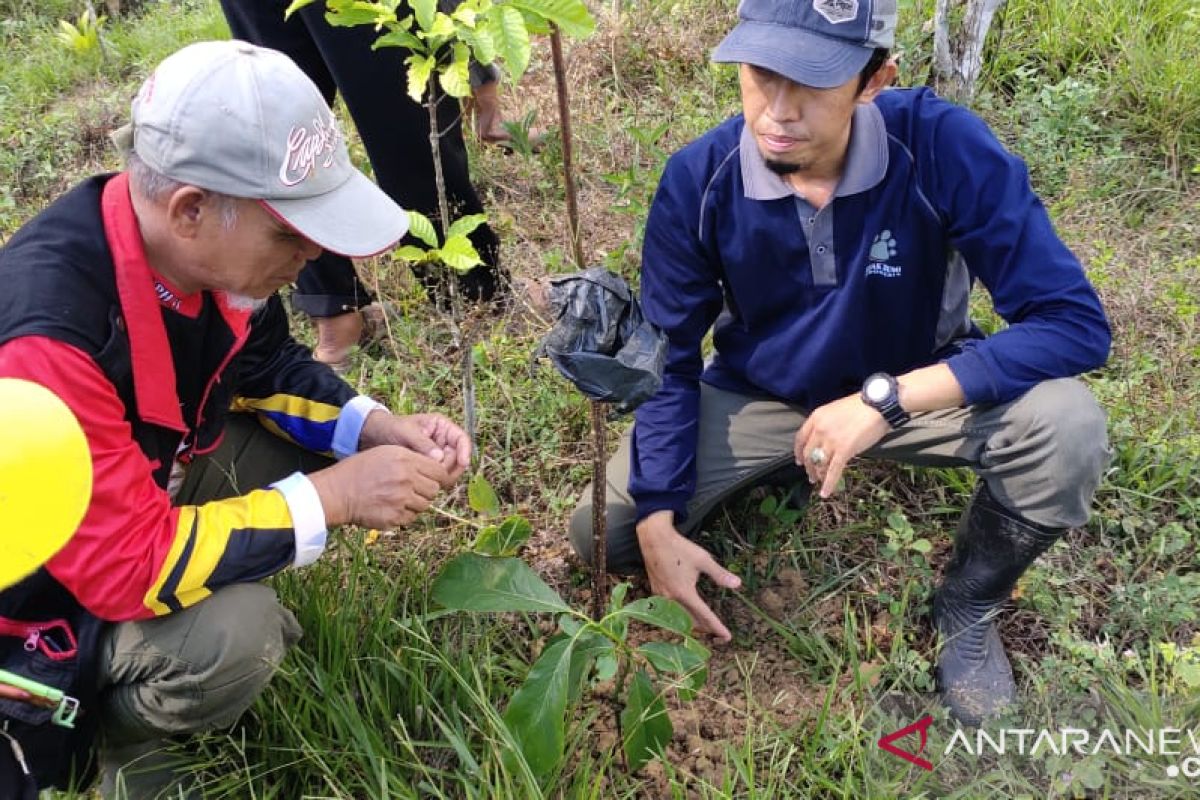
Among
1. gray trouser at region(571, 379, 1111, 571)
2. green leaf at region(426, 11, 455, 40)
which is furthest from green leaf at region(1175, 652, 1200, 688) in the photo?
green leaf at region(426, 11, 455, 40)

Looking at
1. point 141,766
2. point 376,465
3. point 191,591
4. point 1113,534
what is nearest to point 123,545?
point 191,591

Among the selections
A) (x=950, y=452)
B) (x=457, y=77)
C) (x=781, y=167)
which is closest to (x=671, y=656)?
(x=950, y=452)

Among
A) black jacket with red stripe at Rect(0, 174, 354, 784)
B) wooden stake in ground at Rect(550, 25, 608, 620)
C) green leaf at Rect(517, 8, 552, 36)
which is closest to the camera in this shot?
black jacket with red stripe at Rect(0, 174, 354, 784)

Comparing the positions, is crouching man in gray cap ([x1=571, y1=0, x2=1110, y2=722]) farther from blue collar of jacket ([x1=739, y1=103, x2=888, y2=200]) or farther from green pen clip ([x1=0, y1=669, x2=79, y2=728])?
green pen clip ([x1=0, y1=669, x2=79, y2=728])

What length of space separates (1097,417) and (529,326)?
167 cm

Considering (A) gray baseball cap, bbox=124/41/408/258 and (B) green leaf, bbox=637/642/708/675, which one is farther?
(B) green leaf, bbox=637/642/708/675

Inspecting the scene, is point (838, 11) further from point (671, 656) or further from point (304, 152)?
point (671, 656)

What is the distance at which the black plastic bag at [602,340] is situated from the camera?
158cm

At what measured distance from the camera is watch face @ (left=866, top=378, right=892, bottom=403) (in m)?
1.84

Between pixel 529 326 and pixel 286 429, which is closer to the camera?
pixel 286 429

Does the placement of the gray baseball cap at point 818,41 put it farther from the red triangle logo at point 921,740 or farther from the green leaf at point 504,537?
the red triangle logo at point 921,740

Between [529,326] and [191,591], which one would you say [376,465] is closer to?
[191,591]

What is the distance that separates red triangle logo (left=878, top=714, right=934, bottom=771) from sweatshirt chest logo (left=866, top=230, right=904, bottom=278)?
891 millimetres

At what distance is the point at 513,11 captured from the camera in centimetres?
161
